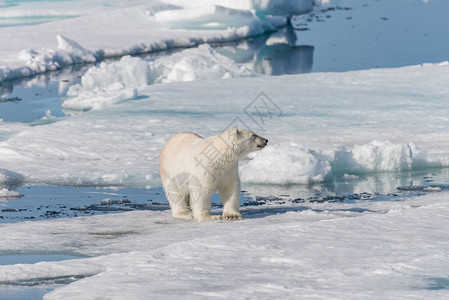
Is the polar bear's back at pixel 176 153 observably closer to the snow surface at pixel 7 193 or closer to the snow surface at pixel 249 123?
the snow surface at pixel 249 123

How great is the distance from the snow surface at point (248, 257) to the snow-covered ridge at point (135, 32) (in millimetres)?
12705

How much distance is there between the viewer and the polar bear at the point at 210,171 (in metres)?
6.05

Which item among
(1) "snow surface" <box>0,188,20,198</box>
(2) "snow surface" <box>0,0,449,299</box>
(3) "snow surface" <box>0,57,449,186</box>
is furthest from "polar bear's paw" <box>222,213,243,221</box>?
(1) "snow surface" <box>0,188,20,198</box>

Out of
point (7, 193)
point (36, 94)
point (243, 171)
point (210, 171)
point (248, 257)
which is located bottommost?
point (7, 193)

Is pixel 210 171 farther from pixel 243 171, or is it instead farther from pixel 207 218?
Answer: pixel 243 171

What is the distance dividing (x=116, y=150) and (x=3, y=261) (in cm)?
474

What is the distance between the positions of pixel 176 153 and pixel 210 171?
1.41 feet

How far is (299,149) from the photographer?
27.1 feet

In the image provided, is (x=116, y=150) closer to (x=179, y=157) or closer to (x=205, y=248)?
(x=179, y=157)

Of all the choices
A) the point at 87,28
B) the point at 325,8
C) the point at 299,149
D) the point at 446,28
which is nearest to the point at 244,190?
the point at 299,149

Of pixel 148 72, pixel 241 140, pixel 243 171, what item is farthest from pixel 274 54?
pixel 241 140

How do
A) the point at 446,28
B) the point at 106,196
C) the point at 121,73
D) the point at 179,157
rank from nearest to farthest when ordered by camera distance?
the point at 179,157
the point at 106,196
the point at 121,73
the point at 446,28

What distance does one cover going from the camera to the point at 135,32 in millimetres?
22297

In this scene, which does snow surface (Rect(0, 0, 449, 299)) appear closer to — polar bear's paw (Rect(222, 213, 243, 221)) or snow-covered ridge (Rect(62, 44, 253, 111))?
snow-covered ridge (Rect(62, 44, 253, 111))
